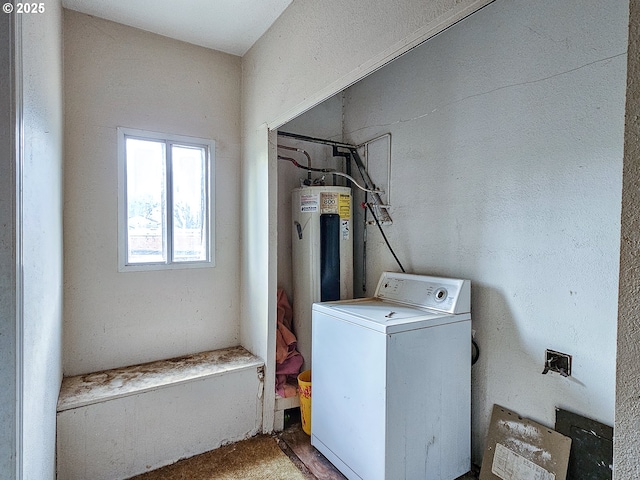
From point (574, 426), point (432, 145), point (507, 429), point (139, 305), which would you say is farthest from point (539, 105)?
point (139, 305)

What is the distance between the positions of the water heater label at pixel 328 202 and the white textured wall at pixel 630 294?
196 cm

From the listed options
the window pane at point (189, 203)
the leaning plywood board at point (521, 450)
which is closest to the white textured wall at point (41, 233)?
the window pane at point (189, 203)

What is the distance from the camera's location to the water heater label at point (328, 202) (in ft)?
8.01

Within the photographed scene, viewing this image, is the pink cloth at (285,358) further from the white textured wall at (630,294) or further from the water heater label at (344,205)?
the white textured wall at (630,294)

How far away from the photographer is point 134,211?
7.50 feet

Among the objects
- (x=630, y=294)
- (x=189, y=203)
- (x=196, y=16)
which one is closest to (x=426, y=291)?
(x=630, y=294)

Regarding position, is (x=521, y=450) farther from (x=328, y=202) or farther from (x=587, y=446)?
(x=328, y=202)

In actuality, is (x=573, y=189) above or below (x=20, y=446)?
above

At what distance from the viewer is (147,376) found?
2078mm

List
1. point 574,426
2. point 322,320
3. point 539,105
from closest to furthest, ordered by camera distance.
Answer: point 574,426, point 539,105, point 322,320

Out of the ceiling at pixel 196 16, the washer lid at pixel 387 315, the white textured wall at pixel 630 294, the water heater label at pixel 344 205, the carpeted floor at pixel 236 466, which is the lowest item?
the carpeted floor at pixel 236 466

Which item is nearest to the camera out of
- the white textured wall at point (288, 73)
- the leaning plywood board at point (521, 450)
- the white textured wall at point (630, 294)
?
the white textured wall at point (630, 294)

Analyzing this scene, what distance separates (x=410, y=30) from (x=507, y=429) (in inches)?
75.1

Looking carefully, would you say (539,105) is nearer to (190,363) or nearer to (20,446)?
(20,446)
